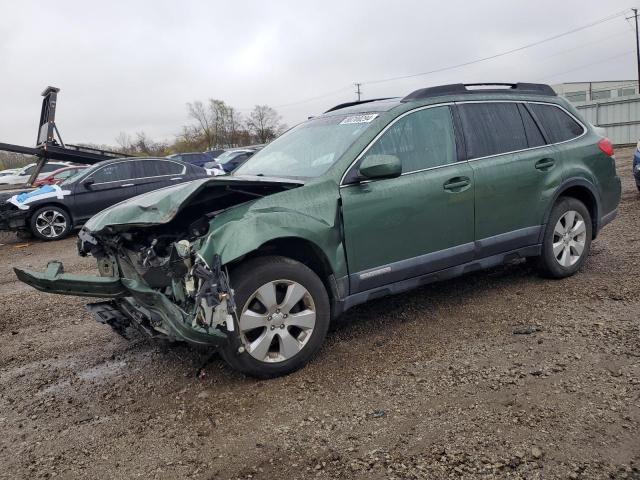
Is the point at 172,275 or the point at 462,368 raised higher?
the point at 172,275

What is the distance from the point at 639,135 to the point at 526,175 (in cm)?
2360

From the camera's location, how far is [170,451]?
8.80ft

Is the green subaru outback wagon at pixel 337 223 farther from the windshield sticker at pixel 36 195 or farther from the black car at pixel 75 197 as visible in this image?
the windshield sticker at pixel 36 195

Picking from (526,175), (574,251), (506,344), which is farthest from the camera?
(574,251)

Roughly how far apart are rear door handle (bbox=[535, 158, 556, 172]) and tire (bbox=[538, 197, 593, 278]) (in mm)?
377

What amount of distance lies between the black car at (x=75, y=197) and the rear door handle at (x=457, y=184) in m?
7.92

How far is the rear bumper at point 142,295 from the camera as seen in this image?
2.95 metres

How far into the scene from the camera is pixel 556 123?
4.93 meters

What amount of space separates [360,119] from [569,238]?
2445mm

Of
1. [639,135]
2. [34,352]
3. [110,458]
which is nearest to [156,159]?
[34,352]

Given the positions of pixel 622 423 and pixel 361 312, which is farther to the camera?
pixel 361 312

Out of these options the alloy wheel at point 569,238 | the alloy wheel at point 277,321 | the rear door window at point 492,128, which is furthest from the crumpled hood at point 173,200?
the alloy wheel at point 569,238

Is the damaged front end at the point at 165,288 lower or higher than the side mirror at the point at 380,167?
lower

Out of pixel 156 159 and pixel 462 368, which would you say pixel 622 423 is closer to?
pixel 462 368
